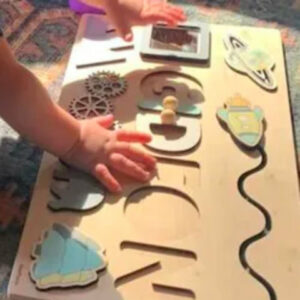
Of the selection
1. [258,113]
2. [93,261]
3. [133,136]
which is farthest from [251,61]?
[93,261]

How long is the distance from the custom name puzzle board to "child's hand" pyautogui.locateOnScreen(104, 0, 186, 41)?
0.02 metres

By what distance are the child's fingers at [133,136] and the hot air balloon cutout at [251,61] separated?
17 cm

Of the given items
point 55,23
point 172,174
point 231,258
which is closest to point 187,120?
point 172,174

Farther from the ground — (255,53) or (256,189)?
(255,53)

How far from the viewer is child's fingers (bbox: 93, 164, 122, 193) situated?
0.63 m

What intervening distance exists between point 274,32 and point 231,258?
384 millimetres

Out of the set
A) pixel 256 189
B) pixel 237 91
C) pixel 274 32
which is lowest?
pixel 256 189

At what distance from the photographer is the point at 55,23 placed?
0.90 metres

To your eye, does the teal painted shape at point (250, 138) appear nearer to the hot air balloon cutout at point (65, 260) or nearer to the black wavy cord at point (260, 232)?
the black wavy cord at point (260, 232)

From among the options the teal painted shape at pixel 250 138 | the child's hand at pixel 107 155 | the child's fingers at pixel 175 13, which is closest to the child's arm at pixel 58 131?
the child's hand at pixel 107 155

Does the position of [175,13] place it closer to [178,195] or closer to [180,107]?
[180,107]

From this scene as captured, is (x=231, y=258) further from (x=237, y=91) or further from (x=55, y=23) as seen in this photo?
(x=55, y=23)

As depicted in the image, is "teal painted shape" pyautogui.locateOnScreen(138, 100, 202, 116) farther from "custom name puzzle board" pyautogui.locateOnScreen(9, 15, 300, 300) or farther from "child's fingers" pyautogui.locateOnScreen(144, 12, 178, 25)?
"child's fingers" pyautogui.locateOnScreen(144, 12, 178, 25)

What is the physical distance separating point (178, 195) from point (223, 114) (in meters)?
0.12
